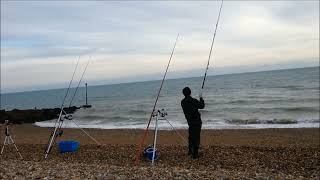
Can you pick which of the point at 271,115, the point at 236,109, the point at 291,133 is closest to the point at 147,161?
the point at 291,133

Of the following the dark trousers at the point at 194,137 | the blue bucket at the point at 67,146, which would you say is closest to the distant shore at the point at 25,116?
the blue bucket at the point at 67,146

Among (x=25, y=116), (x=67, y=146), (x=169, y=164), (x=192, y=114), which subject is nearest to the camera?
(x=169, y=164)

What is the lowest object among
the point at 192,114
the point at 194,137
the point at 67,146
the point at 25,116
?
the point at 25,116

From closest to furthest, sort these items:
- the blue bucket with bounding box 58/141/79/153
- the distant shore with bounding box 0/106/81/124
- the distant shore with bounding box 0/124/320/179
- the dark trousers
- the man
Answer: the distant shore with bounding box 0/124/320/179 → the man → the dark trousers → the blue bucket with bounding box 58/141/79/153 → the distant shore with bounding box 0/106/81/124

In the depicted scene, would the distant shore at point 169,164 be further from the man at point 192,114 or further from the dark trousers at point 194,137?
the man at point 192,114

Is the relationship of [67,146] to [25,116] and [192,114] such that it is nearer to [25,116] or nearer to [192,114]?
[192,114]

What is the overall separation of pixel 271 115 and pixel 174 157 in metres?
21.0

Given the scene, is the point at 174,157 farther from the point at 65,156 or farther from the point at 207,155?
the point at 65,156

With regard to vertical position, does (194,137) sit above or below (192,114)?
below

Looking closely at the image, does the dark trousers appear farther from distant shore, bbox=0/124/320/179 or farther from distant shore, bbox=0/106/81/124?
distant shore, bbox=0/106/81/124

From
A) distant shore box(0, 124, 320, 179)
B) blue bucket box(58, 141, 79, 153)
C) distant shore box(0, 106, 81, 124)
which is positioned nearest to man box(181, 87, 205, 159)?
distant shore box(0, 124, 320, 179)

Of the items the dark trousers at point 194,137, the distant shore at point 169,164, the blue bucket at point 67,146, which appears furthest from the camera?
the blue bucket at point 67,146

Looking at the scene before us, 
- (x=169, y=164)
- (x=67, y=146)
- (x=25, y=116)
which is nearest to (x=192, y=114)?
(x=169, y=164)

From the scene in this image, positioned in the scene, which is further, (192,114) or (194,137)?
(194,137)
